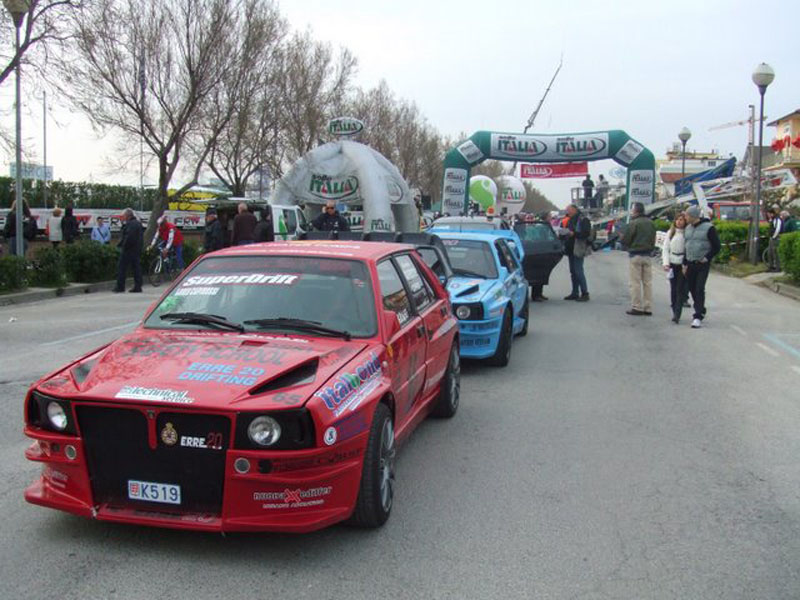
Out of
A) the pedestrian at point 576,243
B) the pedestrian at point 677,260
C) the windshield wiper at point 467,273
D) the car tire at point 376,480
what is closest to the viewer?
the car tire at point 376,480

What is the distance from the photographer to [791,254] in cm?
1847

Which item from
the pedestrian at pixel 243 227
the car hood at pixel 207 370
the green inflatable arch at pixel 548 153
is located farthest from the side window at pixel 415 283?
the green inflatable arch at pixel 548 153

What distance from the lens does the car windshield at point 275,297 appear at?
497 cm

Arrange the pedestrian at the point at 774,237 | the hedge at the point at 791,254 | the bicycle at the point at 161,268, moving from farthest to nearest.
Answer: the pedestrian at the point at 774,237 → the bicycle at the point at 161,268 → the hedge at the point at 791,254

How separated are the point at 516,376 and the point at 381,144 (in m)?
45.9

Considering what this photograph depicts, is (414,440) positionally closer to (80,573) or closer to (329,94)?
(80,573)

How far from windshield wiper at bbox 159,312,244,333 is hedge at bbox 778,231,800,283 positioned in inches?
634

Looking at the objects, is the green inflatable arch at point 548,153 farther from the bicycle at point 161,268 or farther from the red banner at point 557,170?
the bicycle at point 161,268

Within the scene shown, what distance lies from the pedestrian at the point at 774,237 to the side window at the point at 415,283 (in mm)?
18549

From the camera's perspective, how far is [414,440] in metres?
6.32

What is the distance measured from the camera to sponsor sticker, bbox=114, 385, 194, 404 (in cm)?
380

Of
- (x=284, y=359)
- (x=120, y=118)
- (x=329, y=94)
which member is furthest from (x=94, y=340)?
(x=329, y=94)

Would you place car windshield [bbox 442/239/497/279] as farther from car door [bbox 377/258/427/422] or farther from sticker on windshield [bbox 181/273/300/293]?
sticker on windshield [bbox 181/273/300/293]

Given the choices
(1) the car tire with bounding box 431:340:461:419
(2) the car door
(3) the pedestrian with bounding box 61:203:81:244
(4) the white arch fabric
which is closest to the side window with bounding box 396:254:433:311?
(2) the car door
